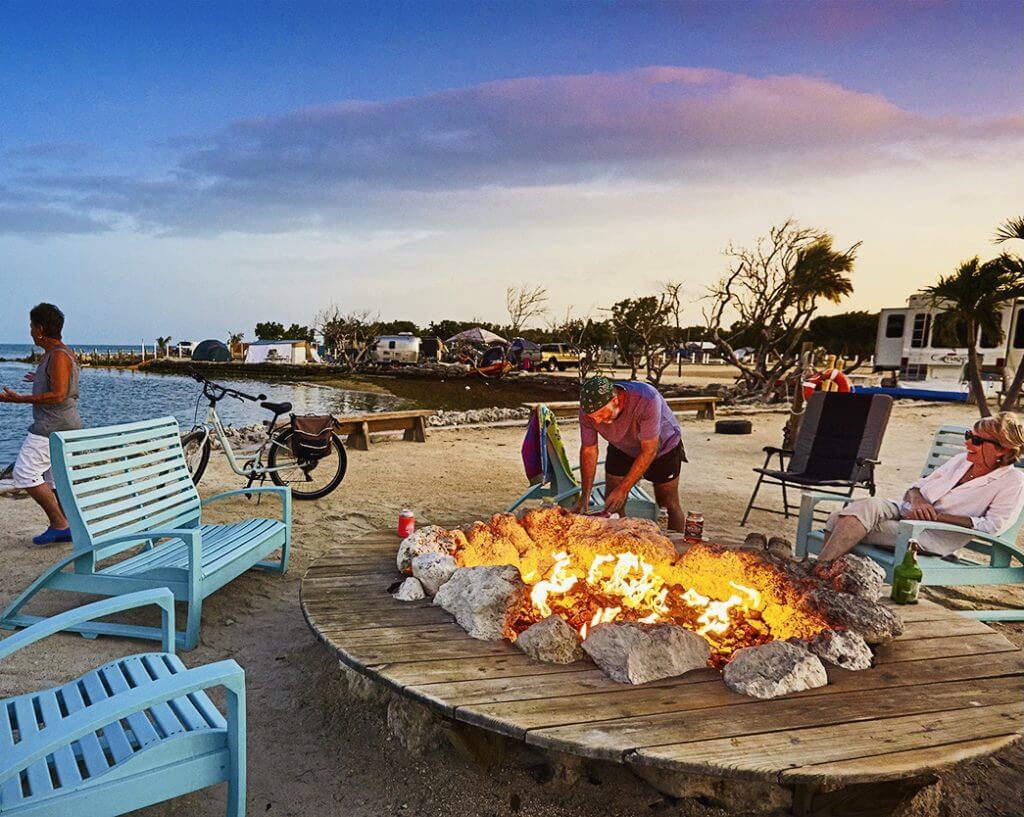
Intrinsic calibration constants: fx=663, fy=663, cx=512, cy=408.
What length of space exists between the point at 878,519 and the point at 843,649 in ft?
6.13

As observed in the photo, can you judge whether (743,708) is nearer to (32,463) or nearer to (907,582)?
(907,582)

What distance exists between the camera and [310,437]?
6641mm

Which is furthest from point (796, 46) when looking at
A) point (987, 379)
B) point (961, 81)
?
point (987, 379)

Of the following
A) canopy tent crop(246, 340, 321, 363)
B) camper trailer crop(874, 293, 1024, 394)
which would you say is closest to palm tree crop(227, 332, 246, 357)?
canopy tent crop(246, 340, 321, 363)

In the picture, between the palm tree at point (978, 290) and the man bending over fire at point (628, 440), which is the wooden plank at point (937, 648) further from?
the palm tree at point (978, 290)

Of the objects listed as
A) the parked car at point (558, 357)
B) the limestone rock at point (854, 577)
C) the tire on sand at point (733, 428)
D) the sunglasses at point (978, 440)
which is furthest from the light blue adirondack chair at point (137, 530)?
the parked car at point (558, 357)

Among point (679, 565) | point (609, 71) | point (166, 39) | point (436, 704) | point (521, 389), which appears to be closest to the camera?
point (436, 704)

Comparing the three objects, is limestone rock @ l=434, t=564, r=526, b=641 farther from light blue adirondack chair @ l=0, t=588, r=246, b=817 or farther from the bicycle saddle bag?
the bicycle saddle bag

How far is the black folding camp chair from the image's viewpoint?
5844 mm

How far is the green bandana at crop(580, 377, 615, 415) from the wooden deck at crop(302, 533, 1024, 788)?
1.60 meters

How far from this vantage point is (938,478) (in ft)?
13.3

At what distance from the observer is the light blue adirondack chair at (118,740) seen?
64.5 inches

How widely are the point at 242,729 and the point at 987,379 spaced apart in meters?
23.7

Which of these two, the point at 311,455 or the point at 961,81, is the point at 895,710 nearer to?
the point at 311,455
